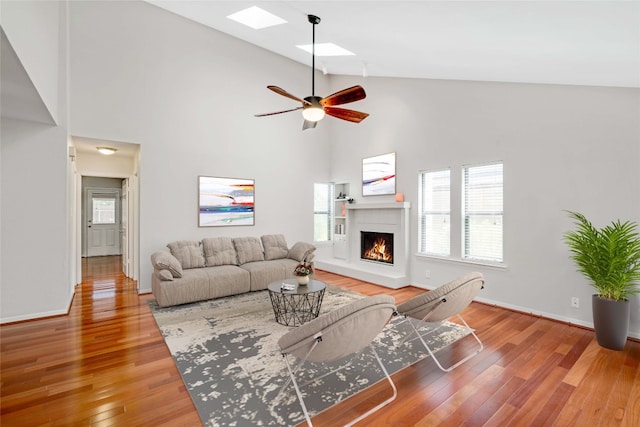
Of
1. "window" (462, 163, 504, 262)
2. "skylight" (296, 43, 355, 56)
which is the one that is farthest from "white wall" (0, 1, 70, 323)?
"window" (462, 163, 504, 262)

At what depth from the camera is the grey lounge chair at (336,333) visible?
1909 mm

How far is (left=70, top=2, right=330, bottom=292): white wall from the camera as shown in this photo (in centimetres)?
467

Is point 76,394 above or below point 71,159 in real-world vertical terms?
below

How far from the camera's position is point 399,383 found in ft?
8.10

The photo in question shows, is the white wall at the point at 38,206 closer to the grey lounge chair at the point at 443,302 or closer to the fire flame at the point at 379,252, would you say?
the grey lounge chair at the point at 443,302

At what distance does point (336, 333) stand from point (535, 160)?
378 centimetres

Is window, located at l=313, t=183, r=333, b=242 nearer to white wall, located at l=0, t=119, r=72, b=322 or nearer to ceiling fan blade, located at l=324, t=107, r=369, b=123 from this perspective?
ceiling fan blade, located at l=324, t=107, r=369, b=123

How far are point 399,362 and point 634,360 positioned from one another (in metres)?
2.25

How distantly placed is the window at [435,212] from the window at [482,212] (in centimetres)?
30

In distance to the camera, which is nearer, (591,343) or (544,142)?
(591,343)

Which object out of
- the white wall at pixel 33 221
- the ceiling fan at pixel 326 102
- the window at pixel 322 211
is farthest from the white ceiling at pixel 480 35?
the window at pixel 322 211

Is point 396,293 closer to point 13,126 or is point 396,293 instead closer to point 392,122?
point 392,122

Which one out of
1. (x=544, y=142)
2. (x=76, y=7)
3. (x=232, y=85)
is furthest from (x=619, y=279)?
(x=76, y=7)

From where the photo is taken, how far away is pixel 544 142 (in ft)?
13.0
